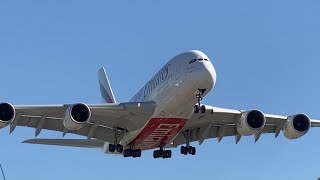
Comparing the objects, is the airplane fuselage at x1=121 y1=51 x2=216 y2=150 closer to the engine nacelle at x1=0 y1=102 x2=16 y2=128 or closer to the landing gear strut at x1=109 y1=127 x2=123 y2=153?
the landing gear strut at x1=109 y1=127 x2=123 y2=153

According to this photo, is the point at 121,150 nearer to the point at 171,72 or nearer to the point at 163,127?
the point at 163,127

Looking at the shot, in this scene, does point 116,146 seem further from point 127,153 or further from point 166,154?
point 166,154

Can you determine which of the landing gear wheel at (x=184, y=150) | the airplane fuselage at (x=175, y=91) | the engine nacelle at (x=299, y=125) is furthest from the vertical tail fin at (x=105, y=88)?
the engine nacelle at (x=299, y=125)

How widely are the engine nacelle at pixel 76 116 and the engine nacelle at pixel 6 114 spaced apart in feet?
8.85

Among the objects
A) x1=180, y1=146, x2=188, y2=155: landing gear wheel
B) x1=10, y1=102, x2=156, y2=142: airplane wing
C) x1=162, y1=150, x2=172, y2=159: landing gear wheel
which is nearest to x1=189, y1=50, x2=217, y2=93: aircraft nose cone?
x1=10, y1=102, x2=156, y2=142: airplane wing

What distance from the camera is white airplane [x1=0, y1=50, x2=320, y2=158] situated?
118ft

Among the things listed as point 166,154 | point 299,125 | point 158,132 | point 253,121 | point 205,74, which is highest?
point 205,74

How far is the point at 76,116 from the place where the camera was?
122 ft

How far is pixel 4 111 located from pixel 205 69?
1046cm

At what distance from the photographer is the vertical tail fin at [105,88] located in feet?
183

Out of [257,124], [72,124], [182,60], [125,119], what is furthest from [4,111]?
[257,124]

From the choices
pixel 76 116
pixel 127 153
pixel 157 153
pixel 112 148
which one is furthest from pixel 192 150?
pixel 76 116

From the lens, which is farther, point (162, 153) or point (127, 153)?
point (162, 153)

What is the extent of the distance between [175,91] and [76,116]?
5394mm
